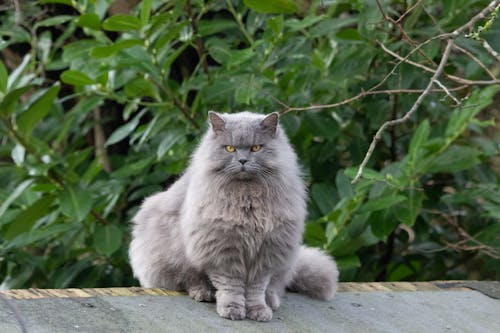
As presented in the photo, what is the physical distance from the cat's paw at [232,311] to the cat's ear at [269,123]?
719mm

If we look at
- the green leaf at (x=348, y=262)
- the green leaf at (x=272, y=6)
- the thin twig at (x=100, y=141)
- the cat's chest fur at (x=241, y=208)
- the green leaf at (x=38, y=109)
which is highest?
the green leaf at (x=272, y=6)

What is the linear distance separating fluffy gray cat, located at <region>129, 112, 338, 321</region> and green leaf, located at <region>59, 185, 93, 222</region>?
1410mm

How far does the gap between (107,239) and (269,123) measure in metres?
2.01

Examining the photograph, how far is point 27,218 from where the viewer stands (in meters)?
4.97

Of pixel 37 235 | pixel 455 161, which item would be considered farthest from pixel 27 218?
pixel 455 161

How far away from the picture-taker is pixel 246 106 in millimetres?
5203

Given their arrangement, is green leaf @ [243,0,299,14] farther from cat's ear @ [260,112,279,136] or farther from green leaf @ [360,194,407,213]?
cat's ear @ [260,112,279,136]

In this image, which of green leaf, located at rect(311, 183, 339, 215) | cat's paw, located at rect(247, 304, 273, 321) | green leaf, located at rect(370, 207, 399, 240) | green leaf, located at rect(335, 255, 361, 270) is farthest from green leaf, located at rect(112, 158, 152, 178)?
cat's paw, located at rect(247, 304, 273, 321)

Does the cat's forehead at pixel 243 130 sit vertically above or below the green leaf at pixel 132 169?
above

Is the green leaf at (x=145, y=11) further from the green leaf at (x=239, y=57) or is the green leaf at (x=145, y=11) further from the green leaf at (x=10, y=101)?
the green leaf at (x=10, y=101)

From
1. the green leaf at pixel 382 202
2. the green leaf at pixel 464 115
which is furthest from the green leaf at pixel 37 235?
the green leaf at pixel 464 115

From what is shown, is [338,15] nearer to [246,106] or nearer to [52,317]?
[246,106]

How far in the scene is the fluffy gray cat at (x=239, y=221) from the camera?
3369 mm

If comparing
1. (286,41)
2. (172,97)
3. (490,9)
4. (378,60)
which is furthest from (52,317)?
(378,60)
